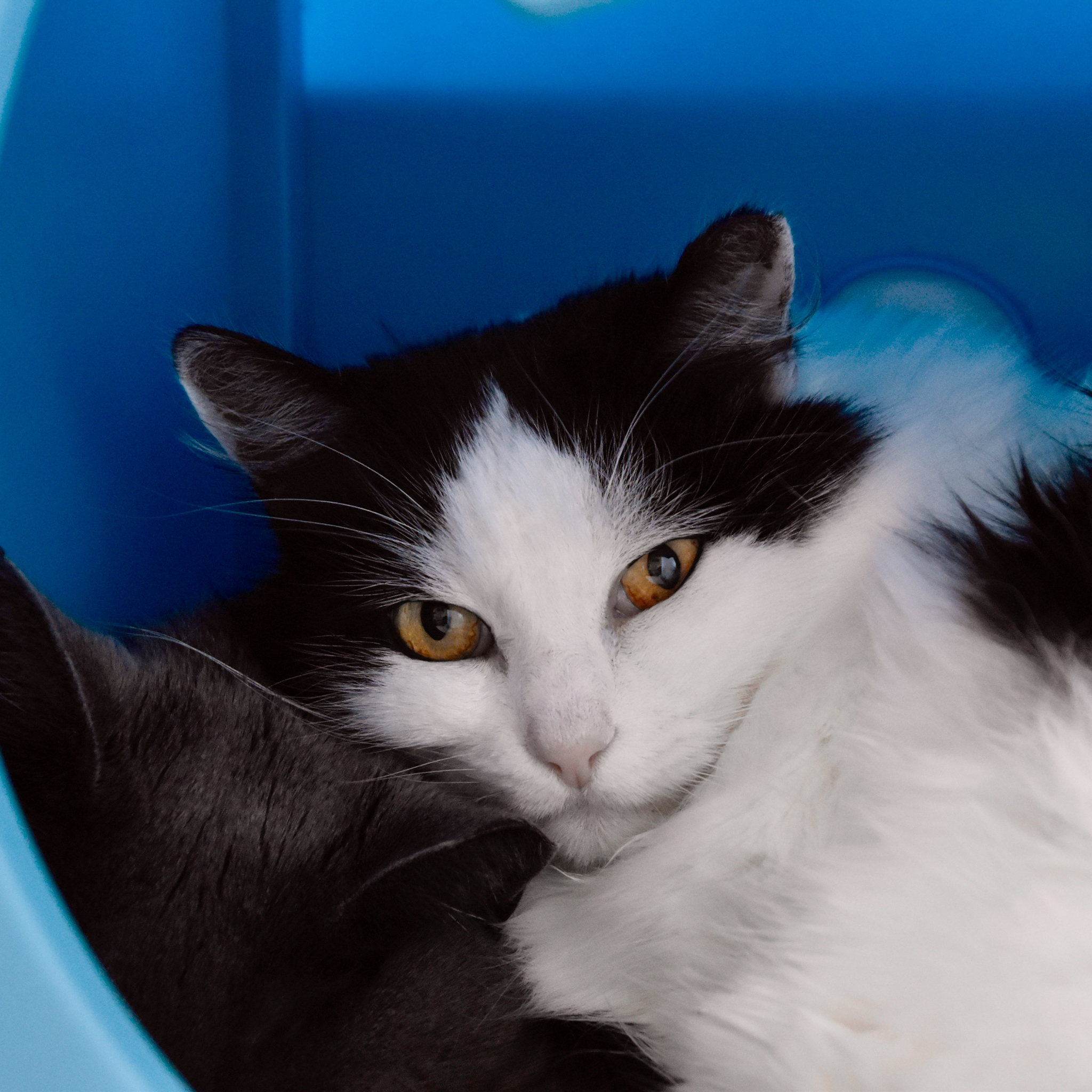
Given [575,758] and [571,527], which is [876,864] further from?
[571,527]

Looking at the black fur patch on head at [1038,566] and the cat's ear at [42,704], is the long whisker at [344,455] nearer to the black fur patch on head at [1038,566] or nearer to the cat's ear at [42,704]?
the cat's ear at [42,704]

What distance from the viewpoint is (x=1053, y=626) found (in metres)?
0.73

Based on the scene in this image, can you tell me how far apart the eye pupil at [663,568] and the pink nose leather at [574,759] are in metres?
0.18

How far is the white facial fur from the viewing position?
0.86 meters

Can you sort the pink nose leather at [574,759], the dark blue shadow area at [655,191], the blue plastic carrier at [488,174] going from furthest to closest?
the dark blue shadow area at [655,191], the blue plastic carrier at [488,174], the pink nose leather at [574,759]

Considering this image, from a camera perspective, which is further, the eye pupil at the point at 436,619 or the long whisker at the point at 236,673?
the eye pupil at the point at 436,619

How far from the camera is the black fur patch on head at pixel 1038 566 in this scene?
73 cm

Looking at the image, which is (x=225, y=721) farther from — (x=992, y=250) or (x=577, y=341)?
(x=992, y=250)

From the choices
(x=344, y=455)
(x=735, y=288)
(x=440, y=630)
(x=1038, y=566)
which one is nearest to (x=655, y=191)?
(x=735, y=288)

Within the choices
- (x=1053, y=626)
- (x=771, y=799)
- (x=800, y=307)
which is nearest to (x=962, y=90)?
(x=800, y=307)

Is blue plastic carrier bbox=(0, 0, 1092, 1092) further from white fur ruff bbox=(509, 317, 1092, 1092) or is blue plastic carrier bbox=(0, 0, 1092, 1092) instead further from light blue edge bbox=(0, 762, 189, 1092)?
light blue edge bbox=(0, 762, 189, 1092)

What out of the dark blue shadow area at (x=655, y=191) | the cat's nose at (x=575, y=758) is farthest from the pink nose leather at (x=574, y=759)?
the dark blue shadow area at (x=655, y=191)

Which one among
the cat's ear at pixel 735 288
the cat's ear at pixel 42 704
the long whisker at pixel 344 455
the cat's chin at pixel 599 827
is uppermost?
the cat's ear at pixel 735 288

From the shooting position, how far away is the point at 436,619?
985mm
